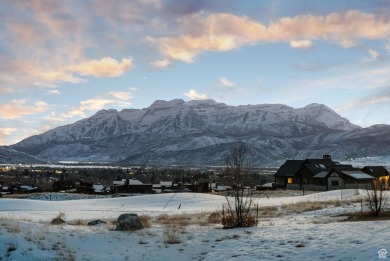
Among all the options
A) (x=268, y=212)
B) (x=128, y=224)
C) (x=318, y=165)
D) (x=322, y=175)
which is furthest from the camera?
(x=318, y=165)

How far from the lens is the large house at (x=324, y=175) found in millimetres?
86562

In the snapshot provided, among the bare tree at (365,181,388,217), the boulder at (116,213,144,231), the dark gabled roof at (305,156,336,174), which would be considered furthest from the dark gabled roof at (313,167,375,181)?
the boulder at (116,213,144,231)

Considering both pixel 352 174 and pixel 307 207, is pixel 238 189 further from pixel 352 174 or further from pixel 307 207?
pixel 352 174

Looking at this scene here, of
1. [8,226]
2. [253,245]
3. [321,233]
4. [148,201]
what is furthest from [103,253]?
[148,201]

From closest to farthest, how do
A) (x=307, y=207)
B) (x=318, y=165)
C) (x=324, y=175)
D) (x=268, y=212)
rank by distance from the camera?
(x=268, y=212)
(x=307, y=207)
(x=324, y=175)
(x=318, y=165)

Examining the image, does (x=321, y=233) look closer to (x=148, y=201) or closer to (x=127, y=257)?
(x=127, y=257)

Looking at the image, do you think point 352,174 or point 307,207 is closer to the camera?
point 307,207

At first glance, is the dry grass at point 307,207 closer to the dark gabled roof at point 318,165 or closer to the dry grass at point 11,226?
the dry grass at point 11,226

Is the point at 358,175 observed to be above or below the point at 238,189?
above

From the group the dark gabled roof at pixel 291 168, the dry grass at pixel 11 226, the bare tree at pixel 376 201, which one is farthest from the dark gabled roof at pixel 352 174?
the dry grass at pixel 11 226

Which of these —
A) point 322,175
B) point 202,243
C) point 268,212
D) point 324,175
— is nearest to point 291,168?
point 322,175

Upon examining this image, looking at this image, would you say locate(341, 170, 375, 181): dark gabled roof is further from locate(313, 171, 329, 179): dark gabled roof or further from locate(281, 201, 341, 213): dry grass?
locate(281, 201, 341, 213): dry grass

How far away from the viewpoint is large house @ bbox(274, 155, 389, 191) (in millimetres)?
86562

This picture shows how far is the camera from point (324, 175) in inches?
3570
